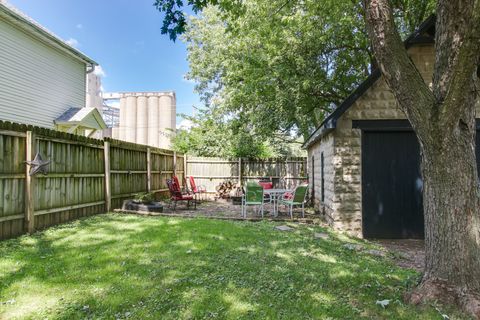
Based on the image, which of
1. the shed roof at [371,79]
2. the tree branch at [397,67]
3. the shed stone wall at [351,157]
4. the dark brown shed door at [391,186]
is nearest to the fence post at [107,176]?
the shed roof at [371,79]

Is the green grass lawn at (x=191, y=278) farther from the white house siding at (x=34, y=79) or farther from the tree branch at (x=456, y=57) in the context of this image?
the white house siding at (x=34, y=79)

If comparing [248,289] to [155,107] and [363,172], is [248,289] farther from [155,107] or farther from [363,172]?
[155,107]

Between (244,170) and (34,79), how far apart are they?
28.7 feet

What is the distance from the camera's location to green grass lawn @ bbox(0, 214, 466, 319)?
9.31 feet

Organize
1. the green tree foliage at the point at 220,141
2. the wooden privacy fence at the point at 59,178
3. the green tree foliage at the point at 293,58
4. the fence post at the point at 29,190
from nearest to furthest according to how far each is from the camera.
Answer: the wooden privacy fence at the point at 59,178 < the fence post at the point at 29,190 < the green tree foliage at the point at 293,58 < the green tree foliage at the point at 220,141

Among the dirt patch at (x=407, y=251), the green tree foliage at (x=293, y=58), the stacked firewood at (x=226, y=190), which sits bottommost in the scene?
the dirt patch at (x=407, y=251)

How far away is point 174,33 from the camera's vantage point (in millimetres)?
4801

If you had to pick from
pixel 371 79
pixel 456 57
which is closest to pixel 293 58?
pixel 371 79

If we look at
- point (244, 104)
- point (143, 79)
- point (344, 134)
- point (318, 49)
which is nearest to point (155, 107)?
point (143, 79)

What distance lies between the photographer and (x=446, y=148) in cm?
287

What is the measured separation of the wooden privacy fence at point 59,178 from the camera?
5.05m

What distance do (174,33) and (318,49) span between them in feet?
25.4

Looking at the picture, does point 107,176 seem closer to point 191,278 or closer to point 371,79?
point 191,278

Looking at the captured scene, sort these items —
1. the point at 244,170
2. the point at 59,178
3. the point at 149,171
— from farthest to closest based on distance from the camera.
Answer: the point at 244,170, the point at 149,171, the point at 59,178
